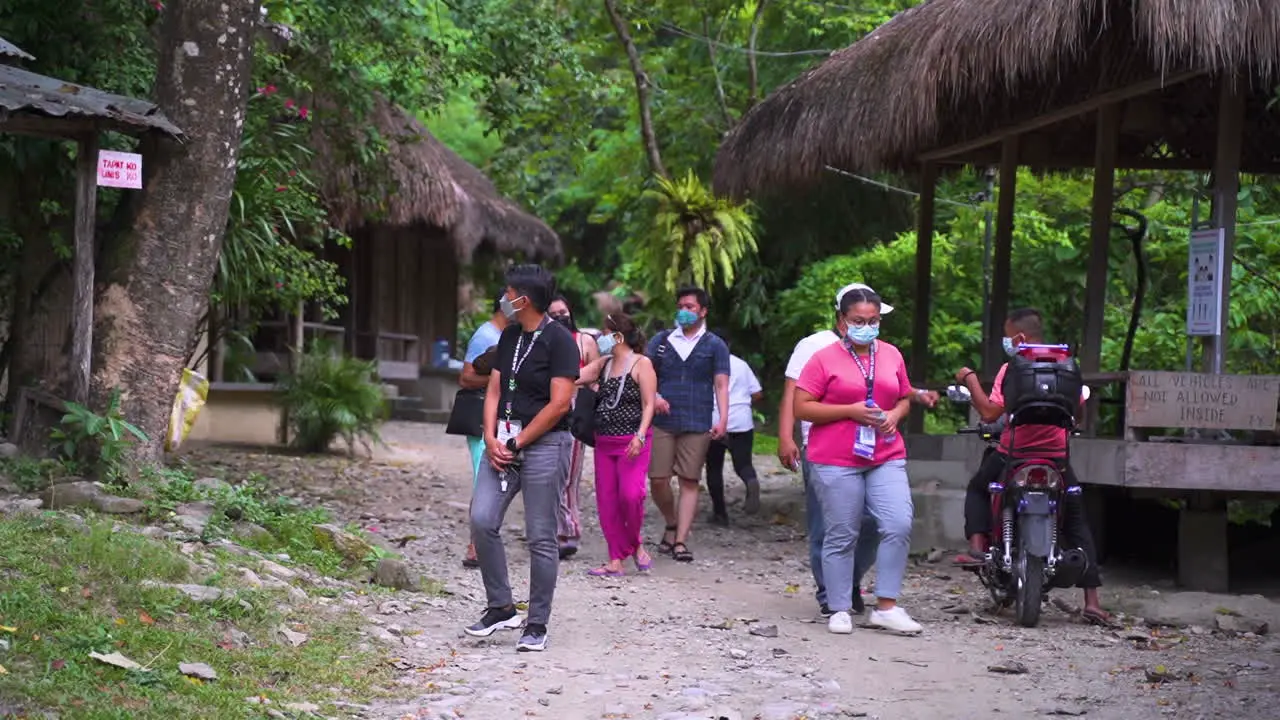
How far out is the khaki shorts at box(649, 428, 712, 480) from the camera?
10.9 m

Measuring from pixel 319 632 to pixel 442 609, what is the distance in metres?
1.33

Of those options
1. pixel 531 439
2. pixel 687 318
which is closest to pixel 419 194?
pixel 687 318

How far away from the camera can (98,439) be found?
9.77m

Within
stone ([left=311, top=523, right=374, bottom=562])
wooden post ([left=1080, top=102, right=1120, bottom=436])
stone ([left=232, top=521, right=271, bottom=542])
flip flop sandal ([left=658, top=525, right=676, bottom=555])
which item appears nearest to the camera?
stone ([left=232, top=521, right=271, bottom=542])

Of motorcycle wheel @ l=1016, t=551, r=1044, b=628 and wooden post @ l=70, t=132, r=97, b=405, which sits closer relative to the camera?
motorcycle wheel @ l=1016, t=551, r=1044, b=628

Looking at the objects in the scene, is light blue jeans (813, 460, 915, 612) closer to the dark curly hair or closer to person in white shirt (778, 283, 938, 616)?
person in white shirt (778, 283, 938, 616)

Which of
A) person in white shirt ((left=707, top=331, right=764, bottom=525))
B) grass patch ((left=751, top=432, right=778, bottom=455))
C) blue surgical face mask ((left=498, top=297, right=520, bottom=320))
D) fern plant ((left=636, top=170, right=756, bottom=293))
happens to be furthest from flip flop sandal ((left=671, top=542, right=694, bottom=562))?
grass patch ((left=751, top=432, right=778, bottom=455))

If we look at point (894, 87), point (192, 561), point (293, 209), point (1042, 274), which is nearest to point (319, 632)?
point (192, 561)

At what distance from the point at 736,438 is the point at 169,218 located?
15.8 feet

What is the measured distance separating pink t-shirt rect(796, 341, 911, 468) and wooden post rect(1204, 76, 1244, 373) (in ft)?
8.94

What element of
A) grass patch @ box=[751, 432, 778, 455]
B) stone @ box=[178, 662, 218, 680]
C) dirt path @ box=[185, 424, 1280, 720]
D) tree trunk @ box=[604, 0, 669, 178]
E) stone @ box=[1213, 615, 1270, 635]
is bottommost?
dirt path @ box=[185, 424, 1280, 720]

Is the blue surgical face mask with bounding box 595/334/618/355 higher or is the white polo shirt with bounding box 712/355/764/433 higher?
the blue surgical face mask with bounding box 595/334/618/355

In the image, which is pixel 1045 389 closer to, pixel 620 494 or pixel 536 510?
pixel 536 510

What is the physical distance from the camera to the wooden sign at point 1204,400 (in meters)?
9.53
